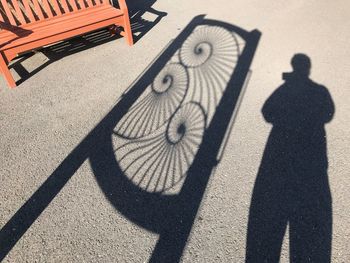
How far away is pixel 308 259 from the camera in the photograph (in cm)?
252

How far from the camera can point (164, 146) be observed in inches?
137

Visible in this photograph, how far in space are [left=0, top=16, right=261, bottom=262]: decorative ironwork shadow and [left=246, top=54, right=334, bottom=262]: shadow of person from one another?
1.83 feet

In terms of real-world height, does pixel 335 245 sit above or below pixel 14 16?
below

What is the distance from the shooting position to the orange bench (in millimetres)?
4180

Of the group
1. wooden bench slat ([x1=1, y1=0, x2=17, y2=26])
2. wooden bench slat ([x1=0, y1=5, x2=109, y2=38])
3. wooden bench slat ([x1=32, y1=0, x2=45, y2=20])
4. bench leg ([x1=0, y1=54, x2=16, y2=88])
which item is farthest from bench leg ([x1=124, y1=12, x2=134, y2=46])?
bench leg ([x1=0, y1=54, x2=16, y2=88])

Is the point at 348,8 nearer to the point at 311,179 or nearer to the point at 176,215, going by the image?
the point at 311,179

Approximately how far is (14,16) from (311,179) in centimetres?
483

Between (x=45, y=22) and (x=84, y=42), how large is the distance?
0.89 m

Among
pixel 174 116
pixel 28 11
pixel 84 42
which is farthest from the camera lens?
pixel 84 42

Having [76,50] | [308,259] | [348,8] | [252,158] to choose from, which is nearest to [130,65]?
[76,50]

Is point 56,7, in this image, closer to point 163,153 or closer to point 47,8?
point 47,8

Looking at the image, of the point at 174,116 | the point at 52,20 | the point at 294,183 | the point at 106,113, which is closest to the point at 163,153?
the point at 174,116

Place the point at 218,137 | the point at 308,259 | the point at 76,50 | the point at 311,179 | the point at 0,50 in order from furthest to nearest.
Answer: the point at 76,50 → the point at 0,50 → the point at 218,137 → the point at 311,179 → the point at 308,259

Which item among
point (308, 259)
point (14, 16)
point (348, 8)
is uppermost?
point (14, 16)
